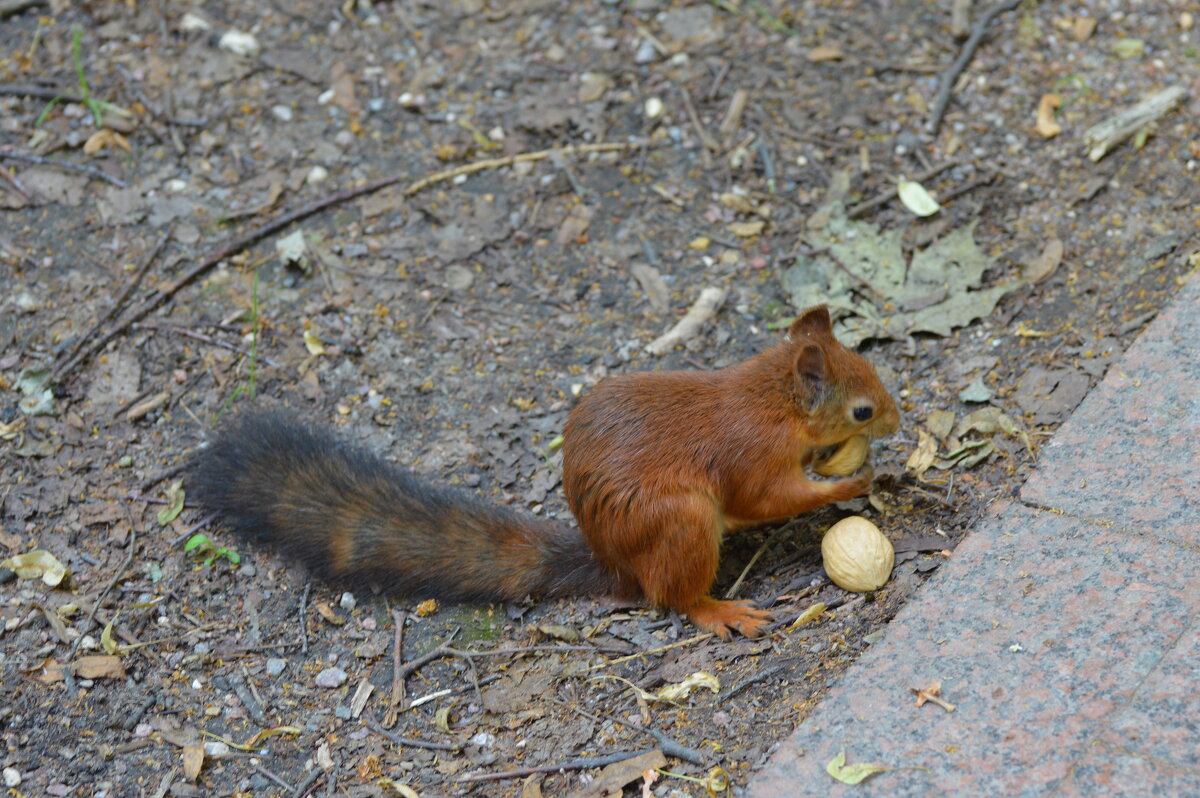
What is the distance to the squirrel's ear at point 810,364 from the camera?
118 inches

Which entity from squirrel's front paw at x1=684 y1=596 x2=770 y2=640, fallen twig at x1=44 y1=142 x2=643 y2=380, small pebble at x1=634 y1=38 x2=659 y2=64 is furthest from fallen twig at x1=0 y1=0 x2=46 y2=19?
squirrel's front paw at x1=684 y1=596 x2=770 y2=640

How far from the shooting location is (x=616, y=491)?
2.99m

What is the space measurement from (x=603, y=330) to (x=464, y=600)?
1.29 meters

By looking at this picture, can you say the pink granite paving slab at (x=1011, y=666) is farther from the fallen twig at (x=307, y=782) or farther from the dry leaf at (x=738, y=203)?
the dry leaf at (x=738, y=203)

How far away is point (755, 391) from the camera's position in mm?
3141

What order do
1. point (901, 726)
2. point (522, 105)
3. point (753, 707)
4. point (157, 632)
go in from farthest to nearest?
1. point (522, 105)
2. point (157, 632)
3. point (753, 707)
4. point (901, 726)

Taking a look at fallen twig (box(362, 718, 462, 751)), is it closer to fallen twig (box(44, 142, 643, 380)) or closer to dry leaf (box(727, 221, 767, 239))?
fallen twig (box(44, 142, 643, 380))

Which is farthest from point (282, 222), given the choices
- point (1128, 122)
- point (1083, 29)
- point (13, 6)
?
point (1083, 29)

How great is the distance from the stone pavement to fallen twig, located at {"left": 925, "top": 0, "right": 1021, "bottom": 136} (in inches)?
73.0

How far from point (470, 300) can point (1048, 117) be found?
8.01 ft

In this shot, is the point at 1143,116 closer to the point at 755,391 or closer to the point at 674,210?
the point at 674,210

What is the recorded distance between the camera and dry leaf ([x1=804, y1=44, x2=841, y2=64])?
190 inches

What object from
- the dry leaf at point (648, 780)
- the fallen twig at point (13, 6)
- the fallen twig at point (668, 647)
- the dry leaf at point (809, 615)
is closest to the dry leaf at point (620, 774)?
the dry leaf at point (648, 780)

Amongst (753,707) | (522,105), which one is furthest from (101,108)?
(753,707)
